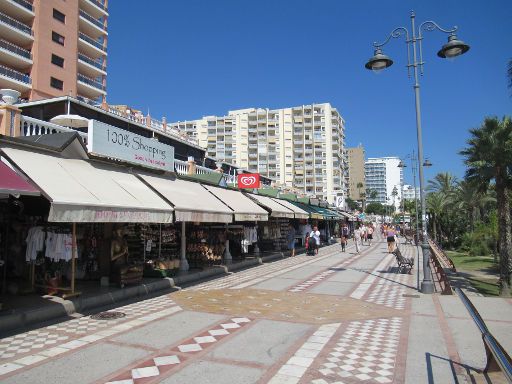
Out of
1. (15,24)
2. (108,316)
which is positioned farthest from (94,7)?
(108,316)

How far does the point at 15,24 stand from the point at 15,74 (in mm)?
5671

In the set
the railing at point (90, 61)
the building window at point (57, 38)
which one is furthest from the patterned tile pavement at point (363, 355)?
the railing at point (90, 61)

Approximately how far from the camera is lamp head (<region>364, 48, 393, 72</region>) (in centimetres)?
1182

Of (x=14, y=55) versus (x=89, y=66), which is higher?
(x=89, y=66)

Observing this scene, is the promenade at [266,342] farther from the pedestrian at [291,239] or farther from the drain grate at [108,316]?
the pedestrian at [291,239]

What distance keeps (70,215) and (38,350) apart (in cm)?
249

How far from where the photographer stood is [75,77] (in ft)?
156

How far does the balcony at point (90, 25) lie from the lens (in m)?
50.9

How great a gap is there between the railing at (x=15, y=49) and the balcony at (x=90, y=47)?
9424 mm

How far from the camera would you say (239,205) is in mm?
16500

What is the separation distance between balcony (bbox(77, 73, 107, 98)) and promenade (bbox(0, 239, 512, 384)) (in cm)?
4545

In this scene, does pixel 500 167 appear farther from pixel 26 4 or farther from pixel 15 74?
pixel 26 4

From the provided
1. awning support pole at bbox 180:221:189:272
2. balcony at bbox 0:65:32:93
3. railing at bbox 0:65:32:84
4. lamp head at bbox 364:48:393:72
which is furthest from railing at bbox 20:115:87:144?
railing at bbox 0:65:32:84

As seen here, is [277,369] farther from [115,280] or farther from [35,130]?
[35,130]
